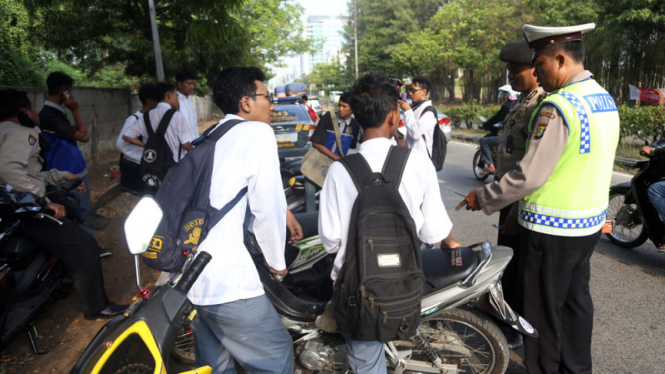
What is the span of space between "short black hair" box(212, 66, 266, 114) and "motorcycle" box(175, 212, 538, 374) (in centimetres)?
69

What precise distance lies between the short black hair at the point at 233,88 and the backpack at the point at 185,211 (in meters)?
0.27

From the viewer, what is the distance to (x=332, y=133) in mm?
5043

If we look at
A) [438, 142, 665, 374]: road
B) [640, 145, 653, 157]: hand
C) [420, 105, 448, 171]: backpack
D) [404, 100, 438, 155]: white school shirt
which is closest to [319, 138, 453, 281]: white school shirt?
[438, 142, 665, 374]: road

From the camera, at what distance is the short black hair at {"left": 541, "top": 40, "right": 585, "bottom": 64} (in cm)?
219

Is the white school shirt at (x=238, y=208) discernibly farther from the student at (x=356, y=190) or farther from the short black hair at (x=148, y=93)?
the short black hair at (x=148, y=93)

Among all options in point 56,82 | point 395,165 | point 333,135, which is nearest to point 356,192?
point 395,165

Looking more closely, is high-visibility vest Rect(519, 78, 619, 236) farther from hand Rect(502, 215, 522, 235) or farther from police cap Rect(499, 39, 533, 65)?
police cap Rect(499, 39, 533, 65)

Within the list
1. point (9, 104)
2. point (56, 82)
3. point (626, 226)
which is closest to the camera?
point (9, 104)

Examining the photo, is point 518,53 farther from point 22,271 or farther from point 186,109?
point 186,109

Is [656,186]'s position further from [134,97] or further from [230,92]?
[134,97]

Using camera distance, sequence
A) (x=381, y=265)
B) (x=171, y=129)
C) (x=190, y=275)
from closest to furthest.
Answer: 1. (x=190, y=275)
2. (x=381, y=265)
3. (x=171, y=129)

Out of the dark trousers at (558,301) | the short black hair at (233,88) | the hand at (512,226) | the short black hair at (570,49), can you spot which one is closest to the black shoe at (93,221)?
the short black hair at (233,88)

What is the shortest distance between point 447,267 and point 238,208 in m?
1.11

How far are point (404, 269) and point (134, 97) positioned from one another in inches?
462
